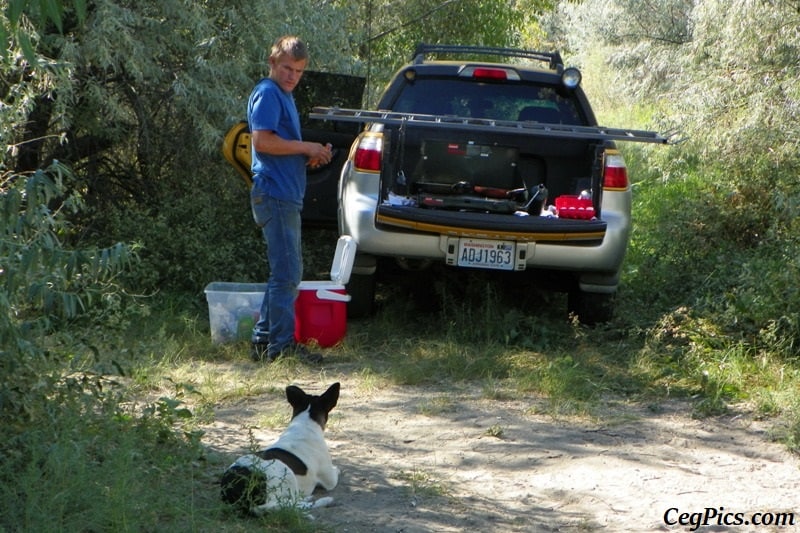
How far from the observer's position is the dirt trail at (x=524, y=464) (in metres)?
4.36

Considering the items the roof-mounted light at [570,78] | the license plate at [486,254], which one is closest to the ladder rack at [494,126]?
the license plate at [486,254]

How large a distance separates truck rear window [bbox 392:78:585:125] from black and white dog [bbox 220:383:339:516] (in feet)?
10.9

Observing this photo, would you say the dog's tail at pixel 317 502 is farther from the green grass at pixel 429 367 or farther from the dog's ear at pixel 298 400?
the dog's ear at pixel 298 400

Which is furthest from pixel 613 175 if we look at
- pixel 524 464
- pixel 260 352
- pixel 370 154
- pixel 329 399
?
pixel 329 399

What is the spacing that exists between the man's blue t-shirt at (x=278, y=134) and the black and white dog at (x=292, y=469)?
1974mm

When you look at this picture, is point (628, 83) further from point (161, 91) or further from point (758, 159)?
point (161, 91)

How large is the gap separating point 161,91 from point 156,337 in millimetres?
2502

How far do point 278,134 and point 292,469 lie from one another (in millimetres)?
2681

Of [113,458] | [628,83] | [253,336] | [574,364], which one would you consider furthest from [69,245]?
[628,83]

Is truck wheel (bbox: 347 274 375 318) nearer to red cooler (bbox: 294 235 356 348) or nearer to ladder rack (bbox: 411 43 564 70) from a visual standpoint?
red cooler (bbox: 294 235 356 348)

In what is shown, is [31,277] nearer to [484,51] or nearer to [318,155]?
[318,155]

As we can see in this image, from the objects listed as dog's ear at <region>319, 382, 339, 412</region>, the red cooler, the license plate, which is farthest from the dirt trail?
the license plate

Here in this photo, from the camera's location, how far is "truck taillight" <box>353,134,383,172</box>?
23.3 feet

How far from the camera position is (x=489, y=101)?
778 cm
